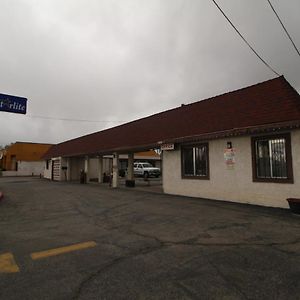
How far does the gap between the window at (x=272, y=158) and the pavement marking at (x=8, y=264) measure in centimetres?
946

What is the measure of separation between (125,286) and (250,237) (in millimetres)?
3828

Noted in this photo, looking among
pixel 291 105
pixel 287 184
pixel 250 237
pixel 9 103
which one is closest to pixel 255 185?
pixel 287 184

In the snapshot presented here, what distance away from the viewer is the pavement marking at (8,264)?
4875 millimetres

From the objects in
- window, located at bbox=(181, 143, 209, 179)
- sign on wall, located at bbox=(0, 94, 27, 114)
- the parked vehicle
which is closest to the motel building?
window, located at bbox=(181, 143, 209, 179)

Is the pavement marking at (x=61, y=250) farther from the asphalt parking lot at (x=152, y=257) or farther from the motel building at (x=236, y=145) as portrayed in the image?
the motel building at (x=236, y=145)

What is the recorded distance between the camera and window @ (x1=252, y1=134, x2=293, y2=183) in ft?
35.2

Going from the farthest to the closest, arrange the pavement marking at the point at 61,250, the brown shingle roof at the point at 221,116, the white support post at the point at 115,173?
the white support post at the point at 115,173 < the brown shingle roof at the point at 221,116 < the pavement marking at the point at 61,250

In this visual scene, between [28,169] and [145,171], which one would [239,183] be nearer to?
[145,171]

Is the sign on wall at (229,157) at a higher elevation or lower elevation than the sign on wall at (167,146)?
lower

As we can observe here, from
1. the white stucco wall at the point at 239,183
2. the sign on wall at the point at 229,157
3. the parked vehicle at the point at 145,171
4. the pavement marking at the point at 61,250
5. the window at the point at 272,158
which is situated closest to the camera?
the pavement marking at the point at 61,250

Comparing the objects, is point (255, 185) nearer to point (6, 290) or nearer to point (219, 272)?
point (219, 272)

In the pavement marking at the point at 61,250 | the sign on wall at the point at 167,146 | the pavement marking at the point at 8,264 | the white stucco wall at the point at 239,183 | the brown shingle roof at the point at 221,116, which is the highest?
the brown shingle roof at the point at 221,116

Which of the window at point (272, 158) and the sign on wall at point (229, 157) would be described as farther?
the sign on wall at point (229, 157)

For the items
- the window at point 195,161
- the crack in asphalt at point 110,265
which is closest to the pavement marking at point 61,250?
the crack in asphalt at point 110,265
